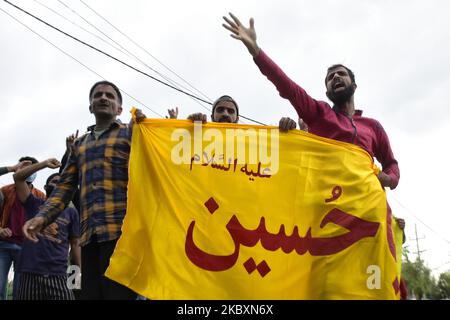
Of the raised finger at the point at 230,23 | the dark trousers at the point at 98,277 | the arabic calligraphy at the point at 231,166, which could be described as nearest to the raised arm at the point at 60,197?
the dark trousers at the point at 98,277

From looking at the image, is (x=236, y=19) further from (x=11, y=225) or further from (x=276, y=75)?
(x=11, y=225)

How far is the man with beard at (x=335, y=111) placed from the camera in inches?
135

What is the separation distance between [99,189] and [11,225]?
2.38 meters

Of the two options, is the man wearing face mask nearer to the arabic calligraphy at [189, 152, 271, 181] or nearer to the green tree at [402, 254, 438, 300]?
the arabic calligraphy at [189, 152, 271, 181]

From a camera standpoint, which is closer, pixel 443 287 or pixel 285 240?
pixel 285 240

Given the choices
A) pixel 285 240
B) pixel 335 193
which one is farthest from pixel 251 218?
pixel 335 193

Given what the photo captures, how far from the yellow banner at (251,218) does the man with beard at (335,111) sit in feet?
0.36

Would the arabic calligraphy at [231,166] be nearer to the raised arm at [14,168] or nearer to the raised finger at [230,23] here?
the raised finger at [230,23]

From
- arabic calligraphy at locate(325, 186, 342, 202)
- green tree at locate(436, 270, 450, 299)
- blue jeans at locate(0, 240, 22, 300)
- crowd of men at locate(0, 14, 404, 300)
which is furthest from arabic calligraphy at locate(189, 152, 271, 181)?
green tree at locate(436, 270, 450, 299)

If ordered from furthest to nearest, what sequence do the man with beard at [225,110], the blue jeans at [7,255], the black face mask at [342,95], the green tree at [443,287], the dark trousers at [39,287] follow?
the green tree at [443,287] → the blue jeans at [7,255] → the dark trousers at [39,287] → the man with beard at [225,110] → the black face mask at [342,95]

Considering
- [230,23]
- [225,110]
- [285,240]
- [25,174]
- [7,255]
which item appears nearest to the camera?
[285,240]

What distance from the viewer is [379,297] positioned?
3088mm

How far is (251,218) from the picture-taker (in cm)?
340

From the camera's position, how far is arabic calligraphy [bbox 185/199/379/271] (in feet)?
10.6
